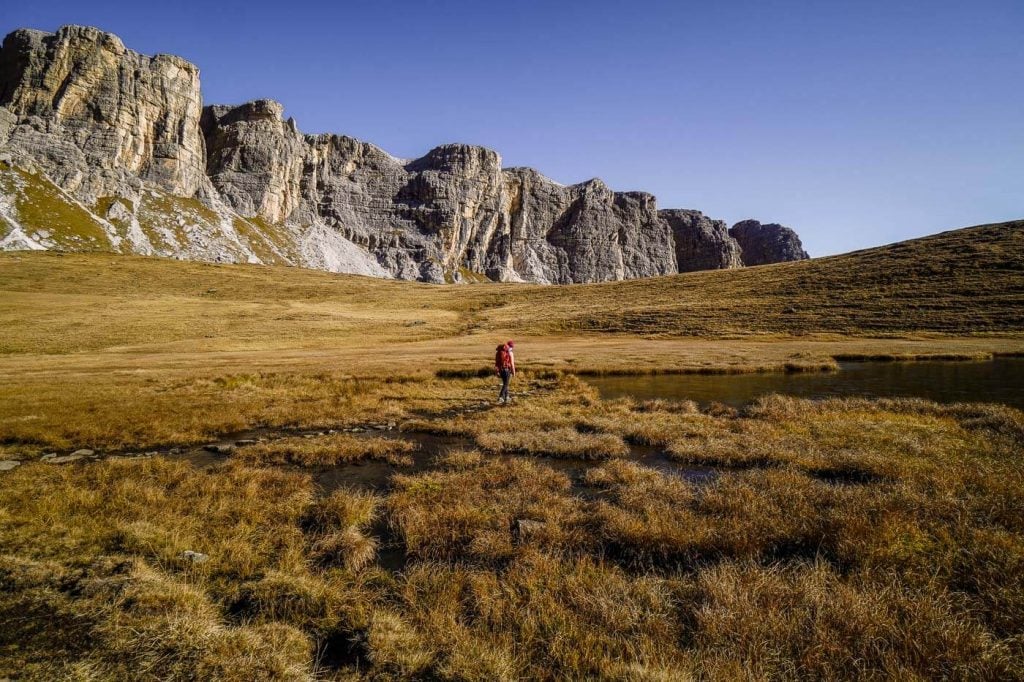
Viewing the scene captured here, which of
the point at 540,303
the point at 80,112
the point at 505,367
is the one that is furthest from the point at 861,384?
the point at 80,112

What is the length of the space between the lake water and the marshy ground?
16.5 ft

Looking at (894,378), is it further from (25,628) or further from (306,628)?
(25,628)

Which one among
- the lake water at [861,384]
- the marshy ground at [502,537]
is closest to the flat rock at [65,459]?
the marshy ground at [502,537]

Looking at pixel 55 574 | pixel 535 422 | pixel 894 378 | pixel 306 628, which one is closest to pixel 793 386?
pixel 894 378

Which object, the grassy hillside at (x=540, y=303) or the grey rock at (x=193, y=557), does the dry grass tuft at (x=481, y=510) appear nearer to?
the grey rock at (x=193, y=557)

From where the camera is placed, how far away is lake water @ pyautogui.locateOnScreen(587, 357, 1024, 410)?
80.8ft

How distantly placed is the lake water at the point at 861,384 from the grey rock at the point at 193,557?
22155mm

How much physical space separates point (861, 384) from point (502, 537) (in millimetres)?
30036

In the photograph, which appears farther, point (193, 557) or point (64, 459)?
point (64, 459)

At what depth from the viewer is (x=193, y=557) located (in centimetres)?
761

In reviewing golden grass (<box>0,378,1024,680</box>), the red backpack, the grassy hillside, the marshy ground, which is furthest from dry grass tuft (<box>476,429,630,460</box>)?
the grassy hillside

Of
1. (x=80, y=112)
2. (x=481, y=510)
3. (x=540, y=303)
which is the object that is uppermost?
(x=80, y=112)

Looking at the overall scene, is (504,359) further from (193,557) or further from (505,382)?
(193,557)

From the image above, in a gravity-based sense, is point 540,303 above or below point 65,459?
above
